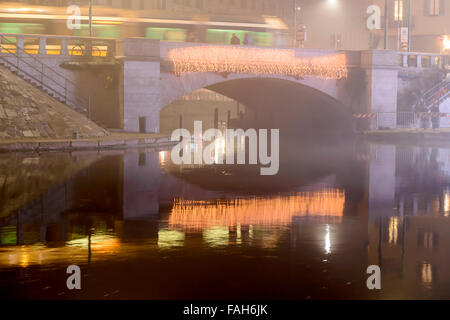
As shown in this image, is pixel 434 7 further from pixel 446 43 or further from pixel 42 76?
pixel 42 76

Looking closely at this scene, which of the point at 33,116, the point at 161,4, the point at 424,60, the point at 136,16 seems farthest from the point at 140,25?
the point at 161,4

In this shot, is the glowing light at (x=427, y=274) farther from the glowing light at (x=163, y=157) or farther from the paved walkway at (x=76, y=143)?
the paved walkway at (x=76, y=143)

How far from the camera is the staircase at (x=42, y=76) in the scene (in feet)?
128

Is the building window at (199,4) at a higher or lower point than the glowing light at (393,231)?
higher

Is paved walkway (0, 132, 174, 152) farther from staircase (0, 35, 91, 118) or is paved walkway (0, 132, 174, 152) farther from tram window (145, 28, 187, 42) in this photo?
tram window (145, 28, 187, 42)

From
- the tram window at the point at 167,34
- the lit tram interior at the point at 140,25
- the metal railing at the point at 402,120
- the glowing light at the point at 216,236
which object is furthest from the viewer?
the metal railing at the point at 402,120

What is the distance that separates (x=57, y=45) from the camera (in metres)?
44.0

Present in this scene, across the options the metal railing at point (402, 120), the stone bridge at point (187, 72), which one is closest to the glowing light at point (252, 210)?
the stone bridge at point (187, 72)

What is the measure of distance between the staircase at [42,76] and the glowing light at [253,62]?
608 centimetres

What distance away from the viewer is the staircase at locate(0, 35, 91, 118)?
3900 cm
